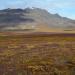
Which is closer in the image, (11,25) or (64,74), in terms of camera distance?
(64,74)

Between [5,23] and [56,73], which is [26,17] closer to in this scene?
[5,23]

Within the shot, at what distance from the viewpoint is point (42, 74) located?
54.2 feet

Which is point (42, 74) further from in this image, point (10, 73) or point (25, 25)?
point (25, 25)

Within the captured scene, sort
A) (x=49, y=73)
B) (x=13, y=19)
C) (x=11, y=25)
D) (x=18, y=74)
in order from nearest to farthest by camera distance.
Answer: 1. (x=18, y=74)
2. (x=49, y=73)
3. (x=11, y=25)
4. (x=13, y=19)

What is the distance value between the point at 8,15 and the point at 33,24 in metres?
28.7

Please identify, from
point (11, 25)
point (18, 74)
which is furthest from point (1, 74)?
point (11, 25)

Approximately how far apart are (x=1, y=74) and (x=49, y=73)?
9.35 feet

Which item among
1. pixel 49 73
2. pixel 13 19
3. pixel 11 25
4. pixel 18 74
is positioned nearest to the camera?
pixel 18 74

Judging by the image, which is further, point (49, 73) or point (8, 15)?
point (8, 15)

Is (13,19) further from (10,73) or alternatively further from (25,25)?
(10,73)

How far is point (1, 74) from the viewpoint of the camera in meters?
15.4

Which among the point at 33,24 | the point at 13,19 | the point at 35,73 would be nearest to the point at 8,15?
the point at 13,19

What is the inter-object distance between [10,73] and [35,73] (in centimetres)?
160

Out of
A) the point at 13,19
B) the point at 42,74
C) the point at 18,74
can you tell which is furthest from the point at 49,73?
the point at 13,19
